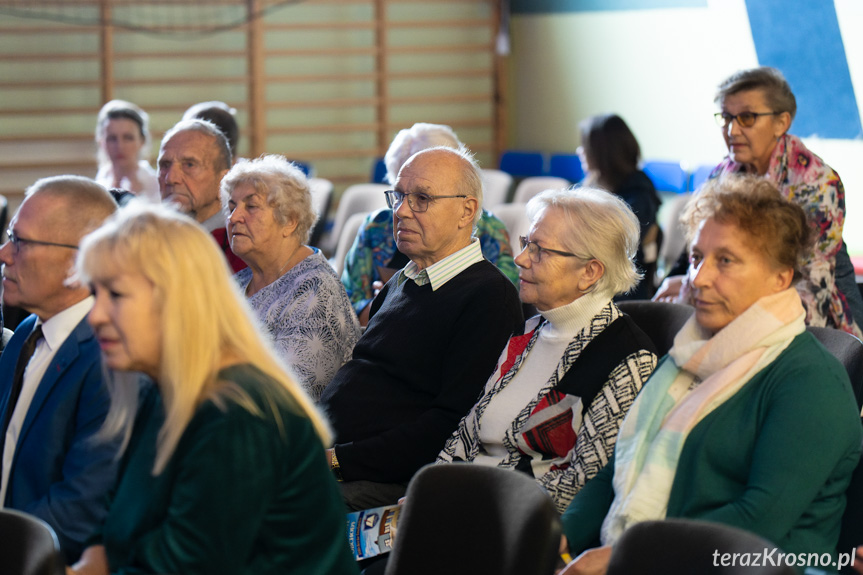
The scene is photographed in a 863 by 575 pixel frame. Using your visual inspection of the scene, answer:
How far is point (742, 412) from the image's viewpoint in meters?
1.87

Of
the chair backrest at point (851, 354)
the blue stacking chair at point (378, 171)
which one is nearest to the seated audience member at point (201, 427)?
the chair backrest at point (851, 354)

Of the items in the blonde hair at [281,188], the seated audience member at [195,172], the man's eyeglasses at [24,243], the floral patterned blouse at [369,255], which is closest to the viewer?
the man's eyeglasses at [24,243]

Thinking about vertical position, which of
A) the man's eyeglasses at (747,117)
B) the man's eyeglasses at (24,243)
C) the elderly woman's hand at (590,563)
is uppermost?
the man's eyeglasses at (747,117)

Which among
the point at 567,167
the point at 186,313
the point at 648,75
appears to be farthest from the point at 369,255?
the point at 567,167

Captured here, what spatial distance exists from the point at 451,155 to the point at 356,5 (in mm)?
5671

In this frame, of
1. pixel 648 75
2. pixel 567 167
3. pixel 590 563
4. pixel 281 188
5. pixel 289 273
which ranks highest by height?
pixel 648 75

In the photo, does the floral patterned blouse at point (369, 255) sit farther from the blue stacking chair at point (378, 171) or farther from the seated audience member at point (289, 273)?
the blue stacking chair at point (378, 171)

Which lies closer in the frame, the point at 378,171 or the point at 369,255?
the point at 369,255

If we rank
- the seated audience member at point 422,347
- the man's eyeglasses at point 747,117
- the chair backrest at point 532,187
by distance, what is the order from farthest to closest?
the chair backrest at point 532,187 < the man's eyeglasses at point 747,117 < the seated audience member at point 422,347

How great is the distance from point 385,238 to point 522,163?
446 cm

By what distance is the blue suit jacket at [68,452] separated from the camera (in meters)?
1.88

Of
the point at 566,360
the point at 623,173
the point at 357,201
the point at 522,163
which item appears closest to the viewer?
the point at 566,360

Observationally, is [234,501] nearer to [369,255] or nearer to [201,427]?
[201,427]

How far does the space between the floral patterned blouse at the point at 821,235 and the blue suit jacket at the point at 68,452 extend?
7.35ft
